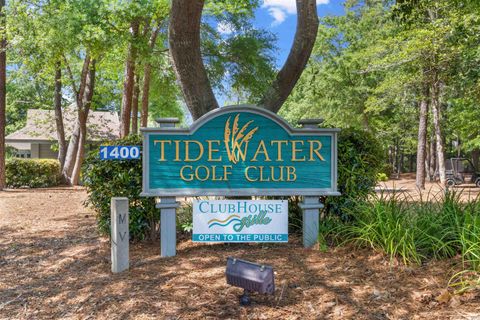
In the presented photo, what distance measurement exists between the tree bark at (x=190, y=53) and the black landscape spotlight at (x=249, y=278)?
110 inches

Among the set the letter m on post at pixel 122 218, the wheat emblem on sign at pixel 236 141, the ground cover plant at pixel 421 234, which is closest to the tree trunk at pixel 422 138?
the ground cover plant at pixel 421 234

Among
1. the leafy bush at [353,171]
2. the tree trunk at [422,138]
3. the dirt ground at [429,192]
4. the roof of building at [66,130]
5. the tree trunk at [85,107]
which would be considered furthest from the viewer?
the roof of building at [66,130]

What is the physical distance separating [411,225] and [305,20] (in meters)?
3.29

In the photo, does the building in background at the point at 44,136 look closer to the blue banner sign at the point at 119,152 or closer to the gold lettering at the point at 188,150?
the blue banner sign at the point at 119,152

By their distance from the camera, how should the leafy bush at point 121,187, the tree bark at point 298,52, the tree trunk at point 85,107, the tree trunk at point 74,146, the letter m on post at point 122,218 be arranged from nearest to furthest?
the letter m on post at point 122,218
the leafy bush at point 121,187
the tree bark at point 298,52
the tree trunk at point 85,107
the tree trunk at point 74,146

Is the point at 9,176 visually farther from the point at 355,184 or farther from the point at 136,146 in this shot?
the point at 355,184

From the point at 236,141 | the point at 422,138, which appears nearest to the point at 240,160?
the point at 236,141

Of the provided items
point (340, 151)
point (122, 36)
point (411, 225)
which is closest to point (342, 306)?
point (411, 225)

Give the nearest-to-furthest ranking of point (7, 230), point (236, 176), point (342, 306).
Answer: point (342, 306) < point (236, 176) < point (7, 230)

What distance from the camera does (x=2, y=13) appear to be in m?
12.9

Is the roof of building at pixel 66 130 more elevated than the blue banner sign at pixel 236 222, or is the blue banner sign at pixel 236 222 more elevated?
the roof of building at pixel 66 130

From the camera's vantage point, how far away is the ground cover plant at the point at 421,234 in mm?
3314

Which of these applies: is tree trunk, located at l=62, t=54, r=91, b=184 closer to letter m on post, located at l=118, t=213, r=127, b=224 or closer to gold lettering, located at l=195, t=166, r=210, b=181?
gold lettering, located at l=195, t=166, r=210, b=181

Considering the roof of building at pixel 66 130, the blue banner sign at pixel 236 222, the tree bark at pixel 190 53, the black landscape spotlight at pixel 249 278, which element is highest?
the roof of building at pixel 66 130
